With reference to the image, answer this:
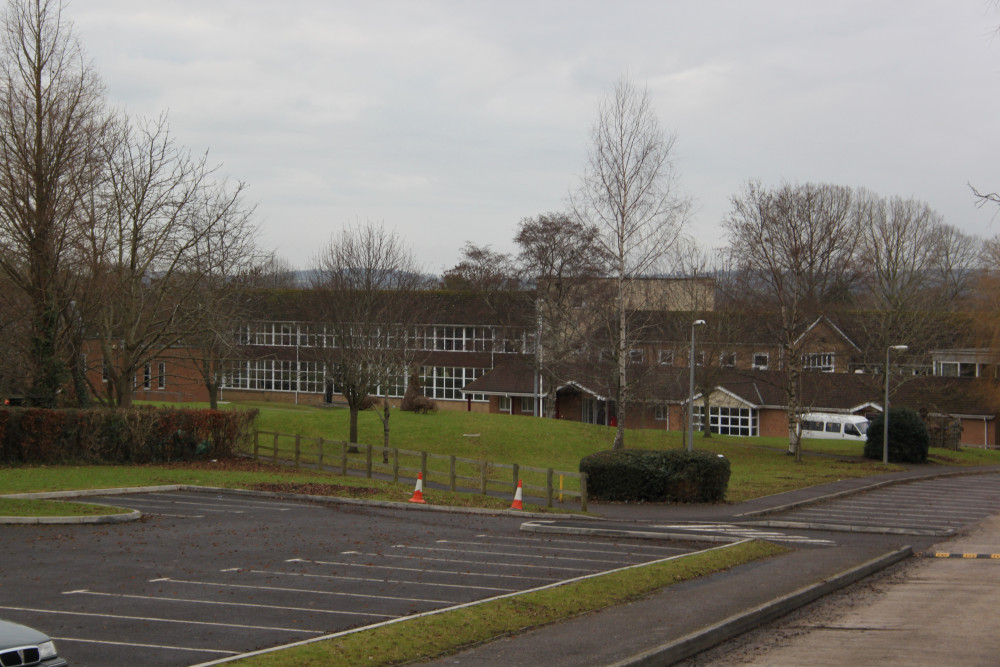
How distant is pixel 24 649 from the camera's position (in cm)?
647

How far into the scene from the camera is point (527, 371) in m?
62.5

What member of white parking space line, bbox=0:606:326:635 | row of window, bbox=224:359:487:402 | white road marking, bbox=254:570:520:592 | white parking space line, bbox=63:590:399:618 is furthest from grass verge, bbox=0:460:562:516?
row of window, bbox=224:359:487:402

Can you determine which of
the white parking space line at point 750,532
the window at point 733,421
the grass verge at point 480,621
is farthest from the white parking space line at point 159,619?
the window at point 733,421

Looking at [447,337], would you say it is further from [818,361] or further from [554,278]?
[818,361]

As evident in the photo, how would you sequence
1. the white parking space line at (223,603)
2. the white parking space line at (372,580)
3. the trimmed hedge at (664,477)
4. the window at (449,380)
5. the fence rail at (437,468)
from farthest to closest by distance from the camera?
the window at (449,380)
the trimmed hedge at (664,477)
the fence rail at (437,468)
the white parking space line at (372,580)
the white parking space line at (223,603)

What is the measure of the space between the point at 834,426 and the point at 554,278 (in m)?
20.4

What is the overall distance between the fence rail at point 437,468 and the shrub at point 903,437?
20.2 metres

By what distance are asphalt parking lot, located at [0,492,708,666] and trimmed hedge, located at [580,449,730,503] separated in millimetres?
5649

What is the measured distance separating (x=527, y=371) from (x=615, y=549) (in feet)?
150

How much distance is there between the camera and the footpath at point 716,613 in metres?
8.86

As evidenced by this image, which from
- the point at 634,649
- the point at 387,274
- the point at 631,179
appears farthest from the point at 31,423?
the point at 634,649

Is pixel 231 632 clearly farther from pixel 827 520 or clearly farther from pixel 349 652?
pixel 827 520

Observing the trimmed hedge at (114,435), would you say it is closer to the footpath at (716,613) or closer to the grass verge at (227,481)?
the grass verge at (227,481)

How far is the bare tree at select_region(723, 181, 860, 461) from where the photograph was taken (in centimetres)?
4144
